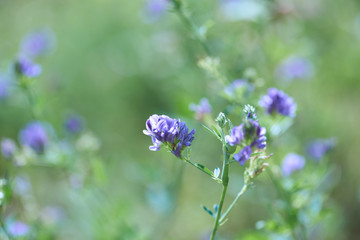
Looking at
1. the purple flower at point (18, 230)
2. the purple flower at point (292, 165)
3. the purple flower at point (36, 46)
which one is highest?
the purple flower at point (36, 46)

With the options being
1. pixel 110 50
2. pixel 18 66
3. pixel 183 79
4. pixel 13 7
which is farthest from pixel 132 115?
pixel 13 7

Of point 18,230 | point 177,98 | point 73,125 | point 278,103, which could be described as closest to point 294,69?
point 177,98

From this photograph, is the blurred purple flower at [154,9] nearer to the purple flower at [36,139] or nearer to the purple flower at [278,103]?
the purple flower at [36,139]

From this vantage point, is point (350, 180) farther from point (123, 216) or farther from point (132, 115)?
point (132, 115)

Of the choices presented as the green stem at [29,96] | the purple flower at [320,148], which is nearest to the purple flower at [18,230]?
the green stem at [29,96]

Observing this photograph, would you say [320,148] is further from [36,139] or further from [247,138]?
[36,139]

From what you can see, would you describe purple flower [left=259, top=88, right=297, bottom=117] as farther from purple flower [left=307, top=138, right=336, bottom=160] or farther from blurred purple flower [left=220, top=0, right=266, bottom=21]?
blurred purple flower [left=220, top=0, right=266, bottom=21]
